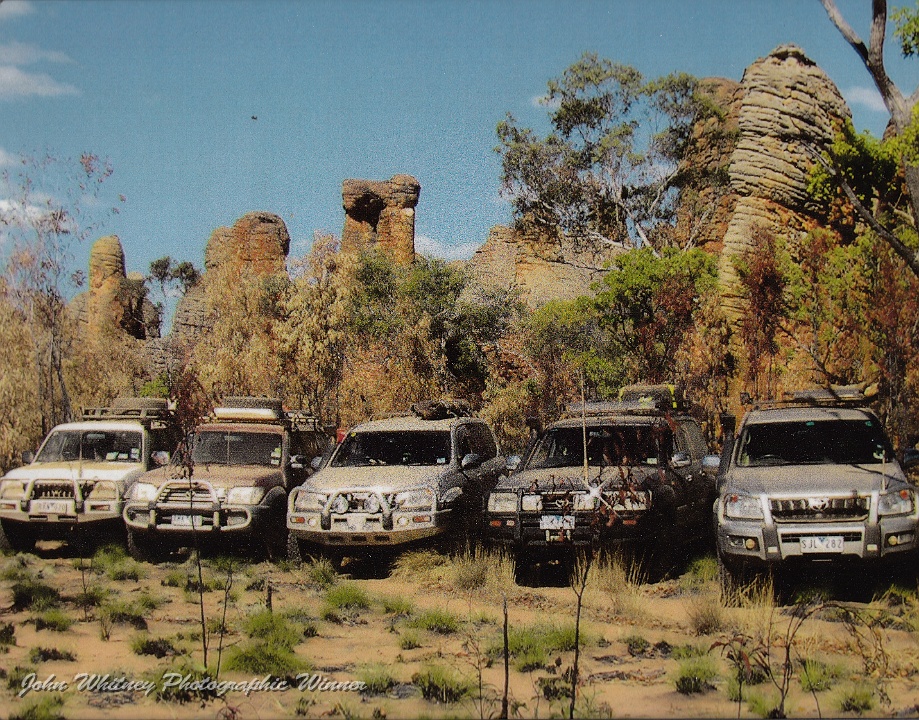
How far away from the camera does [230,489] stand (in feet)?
39.7

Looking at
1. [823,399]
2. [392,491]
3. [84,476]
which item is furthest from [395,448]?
[823,399]

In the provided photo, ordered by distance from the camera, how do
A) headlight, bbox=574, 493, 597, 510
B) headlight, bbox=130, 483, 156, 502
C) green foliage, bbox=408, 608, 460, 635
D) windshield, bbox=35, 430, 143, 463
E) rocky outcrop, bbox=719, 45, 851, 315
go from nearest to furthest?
green foliage, bbox=408, 608, 460, 635 < headlight, bbox=574, 493, 597, 510 < headlight, bbox=130, 483, 156, 502 < windshield, bbox=35, 430, 143, 463 < rocky outcrop, bbox=719, 45, 851, 315

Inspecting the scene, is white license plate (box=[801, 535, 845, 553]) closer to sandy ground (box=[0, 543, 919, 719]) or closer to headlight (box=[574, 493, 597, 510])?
sandy ground (box=[0, 543, 919, 719])

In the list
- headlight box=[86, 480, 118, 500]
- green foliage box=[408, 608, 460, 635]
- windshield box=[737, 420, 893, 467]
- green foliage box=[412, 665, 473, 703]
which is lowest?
green foliage box=[408, 608, 460, 635]

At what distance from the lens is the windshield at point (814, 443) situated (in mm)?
9977

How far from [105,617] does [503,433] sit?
19.3m

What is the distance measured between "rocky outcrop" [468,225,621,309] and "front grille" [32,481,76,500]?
84.6 ft

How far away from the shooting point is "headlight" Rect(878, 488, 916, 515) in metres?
8.73

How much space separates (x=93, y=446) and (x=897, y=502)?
1087 cm

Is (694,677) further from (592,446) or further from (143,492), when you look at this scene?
(143,492)

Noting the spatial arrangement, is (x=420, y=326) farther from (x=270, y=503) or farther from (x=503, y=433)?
(x=270, y=503)

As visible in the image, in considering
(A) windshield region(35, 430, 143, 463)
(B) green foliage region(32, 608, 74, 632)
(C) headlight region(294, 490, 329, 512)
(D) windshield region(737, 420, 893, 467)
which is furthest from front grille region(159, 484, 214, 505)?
(D) windshield region(737, 420, 893, 467)

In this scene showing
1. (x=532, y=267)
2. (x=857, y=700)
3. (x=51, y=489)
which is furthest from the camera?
(x=532, y=267)

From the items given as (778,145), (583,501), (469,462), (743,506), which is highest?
(778,145)
